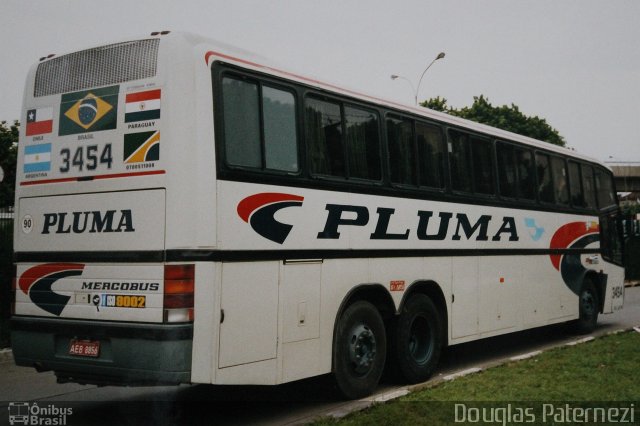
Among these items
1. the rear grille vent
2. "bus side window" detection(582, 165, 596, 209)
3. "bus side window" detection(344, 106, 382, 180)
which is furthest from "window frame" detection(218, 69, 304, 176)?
"bus side window" detection(582, 165, 596, 209)

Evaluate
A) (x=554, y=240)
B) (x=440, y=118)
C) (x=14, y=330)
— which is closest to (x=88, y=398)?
(x=14, y=330)

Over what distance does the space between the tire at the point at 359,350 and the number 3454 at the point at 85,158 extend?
9.33ft

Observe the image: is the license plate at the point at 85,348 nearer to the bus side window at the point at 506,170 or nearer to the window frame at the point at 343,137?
the window frame at the point at 343,137

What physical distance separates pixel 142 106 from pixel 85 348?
6.99ft

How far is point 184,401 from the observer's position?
7805 millimetres

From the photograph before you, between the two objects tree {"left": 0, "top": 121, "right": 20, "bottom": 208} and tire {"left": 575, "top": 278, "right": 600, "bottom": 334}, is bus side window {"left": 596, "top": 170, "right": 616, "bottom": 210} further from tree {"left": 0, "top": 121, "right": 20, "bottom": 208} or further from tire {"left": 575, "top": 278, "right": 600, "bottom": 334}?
tree {"left": 0, "top": 121, "right": 20, "bottom": 208}

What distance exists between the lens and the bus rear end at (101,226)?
5.77 meters

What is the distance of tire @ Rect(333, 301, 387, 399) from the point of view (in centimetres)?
732

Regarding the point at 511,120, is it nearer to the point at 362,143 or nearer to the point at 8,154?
the point at 8,154

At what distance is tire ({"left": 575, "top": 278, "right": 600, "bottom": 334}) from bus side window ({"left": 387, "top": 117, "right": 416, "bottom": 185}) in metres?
6.18

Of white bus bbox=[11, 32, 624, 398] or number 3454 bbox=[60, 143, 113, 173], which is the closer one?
white bus bbox=[11, 32, 624, 398]

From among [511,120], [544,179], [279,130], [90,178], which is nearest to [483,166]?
[544,179]

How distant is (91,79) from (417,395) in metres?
4.42

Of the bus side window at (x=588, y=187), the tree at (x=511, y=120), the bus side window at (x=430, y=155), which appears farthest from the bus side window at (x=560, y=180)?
Result: the tree at (x=511, y=120)
